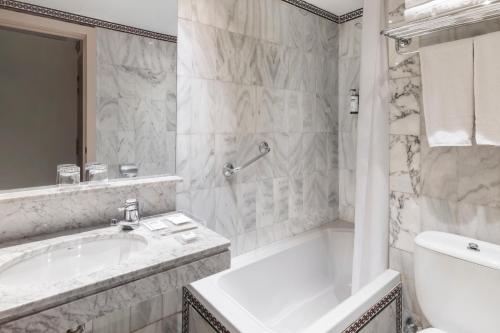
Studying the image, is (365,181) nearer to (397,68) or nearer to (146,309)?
(397,68)

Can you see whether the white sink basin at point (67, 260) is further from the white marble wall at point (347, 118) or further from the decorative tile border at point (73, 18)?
the white marble wall at point (347, 118)

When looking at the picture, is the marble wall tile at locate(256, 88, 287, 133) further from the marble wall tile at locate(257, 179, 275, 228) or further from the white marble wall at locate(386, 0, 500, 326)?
the white marble wall at locate(386, 0, 500, 326)

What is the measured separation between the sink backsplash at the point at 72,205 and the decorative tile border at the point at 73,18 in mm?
723

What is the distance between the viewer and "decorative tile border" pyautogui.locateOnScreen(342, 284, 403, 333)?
1344 millimetres

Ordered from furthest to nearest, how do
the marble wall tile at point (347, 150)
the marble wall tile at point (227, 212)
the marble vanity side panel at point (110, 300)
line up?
1. the marble wall tile at point (347, 150)
2. the marble wall tile at point (227, 212)
3. the marble vanity side panel at point (110, 300)

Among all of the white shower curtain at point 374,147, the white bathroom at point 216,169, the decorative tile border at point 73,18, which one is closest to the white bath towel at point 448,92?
Result: the white bathroom at point 216,169

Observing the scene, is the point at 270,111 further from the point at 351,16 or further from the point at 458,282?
the point at 458,282

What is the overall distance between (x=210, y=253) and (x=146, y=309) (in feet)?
2.15

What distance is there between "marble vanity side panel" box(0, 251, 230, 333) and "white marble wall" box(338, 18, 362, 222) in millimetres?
1757

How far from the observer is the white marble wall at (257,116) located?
1749 millimetres

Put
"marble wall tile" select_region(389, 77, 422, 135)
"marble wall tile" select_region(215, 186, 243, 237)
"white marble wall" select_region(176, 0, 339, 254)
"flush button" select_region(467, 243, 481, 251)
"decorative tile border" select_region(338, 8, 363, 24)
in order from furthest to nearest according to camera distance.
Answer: "decorative tile border" select_region(338, 8, 363, 24) → "marble wall tile" select_region(215, 186, 243, 237) → "white marble wall" select_region(176, 0, 339, 254) → "marble wall tile" select_region(389, 77, 422, 135) → "flush button" select_region(467, 243, 481, 251)

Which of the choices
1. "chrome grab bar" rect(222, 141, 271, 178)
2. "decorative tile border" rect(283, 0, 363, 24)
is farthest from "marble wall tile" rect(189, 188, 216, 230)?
"decorative tile border" rect(283, 0, 363, 24)

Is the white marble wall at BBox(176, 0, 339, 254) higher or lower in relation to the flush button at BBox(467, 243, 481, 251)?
higher

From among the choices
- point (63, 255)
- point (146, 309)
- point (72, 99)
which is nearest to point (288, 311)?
point (146, 309)
